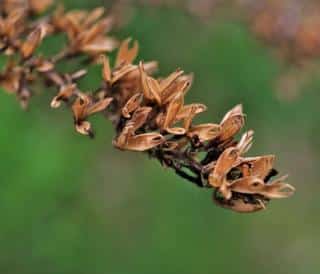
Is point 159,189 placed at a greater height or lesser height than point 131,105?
lesser

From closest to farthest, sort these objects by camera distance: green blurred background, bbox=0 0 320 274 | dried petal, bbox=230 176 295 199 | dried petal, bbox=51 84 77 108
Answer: dried petal, bbox=230 176 295 199 → dried petal, bbox=51 84 77 108 → green blurred background, bbox=0 0 320 274

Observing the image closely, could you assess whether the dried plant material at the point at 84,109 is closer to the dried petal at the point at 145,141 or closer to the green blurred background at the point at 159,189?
the dried petal at the point at 145,141

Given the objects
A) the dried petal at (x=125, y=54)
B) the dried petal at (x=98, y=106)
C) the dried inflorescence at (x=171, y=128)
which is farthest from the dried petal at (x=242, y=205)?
the dried petal at (x=125, y=54)


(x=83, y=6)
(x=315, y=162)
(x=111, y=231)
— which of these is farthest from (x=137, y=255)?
(x=315, y=162)

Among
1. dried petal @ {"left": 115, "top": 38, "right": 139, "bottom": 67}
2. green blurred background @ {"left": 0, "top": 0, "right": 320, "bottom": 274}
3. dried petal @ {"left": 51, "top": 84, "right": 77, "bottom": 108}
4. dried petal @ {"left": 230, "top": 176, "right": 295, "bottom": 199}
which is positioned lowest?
green blurred background @ {"left": 0, "top": 0, "right": 320, "bottom": 274}

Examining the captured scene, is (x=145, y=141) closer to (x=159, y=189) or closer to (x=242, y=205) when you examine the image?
(x=242, y=205)

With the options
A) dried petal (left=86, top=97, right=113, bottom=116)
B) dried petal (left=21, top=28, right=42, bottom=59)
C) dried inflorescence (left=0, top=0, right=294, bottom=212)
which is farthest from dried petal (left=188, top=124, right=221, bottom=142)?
dried petal (left=21, top=28, right=42, bottom=59)

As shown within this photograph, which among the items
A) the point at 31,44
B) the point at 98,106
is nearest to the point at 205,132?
the point at 98,106

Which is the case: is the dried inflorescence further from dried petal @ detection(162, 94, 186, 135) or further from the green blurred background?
the green blurred background

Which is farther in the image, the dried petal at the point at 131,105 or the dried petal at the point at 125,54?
the dried petal at the point at 125,54
